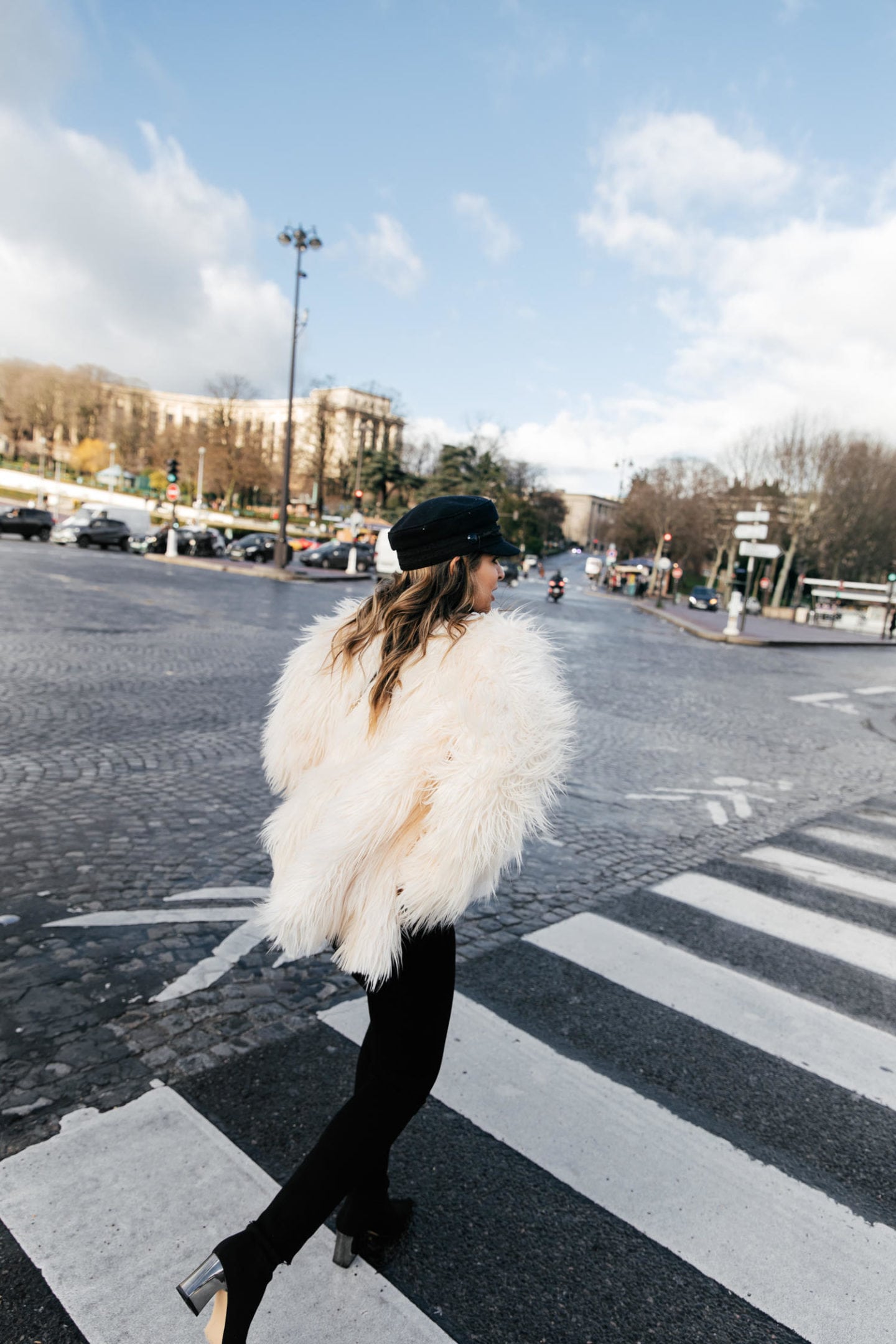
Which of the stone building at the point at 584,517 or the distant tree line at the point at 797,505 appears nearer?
the distant tree line at the point at 797,505

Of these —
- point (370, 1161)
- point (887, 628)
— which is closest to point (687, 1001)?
point (370, 1161)

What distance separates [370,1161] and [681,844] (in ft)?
14.6

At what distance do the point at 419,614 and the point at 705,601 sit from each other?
49667mm

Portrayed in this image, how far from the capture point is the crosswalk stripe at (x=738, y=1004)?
3.32 metres

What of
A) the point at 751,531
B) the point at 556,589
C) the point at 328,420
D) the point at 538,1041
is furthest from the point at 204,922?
the point at 328,420

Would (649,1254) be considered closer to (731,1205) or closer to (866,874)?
(731,1205)

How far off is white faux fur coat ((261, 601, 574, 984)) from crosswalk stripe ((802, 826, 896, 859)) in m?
5.16

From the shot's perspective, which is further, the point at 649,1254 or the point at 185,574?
the point at 185,574

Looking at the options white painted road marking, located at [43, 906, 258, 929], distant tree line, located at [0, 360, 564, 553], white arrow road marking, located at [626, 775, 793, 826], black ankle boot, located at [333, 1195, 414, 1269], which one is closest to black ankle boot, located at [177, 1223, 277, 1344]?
black ankle boot, located at [333, 1195, 414, 1269]

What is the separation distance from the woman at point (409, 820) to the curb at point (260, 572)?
27.5 metres

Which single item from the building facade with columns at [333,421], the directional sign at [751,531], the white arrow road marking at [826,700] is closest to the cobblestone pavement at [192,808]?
the white arrow road marking at [826,700]

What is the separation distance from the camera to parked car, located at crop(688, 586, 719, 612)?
4897 centimetres

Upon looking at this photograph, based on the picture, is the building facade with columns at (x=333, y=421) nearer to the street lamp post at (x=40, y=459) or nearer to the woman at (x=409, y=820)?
the street lamp post at (x=40, y=459)

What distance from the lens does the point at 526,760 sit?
1872mm
